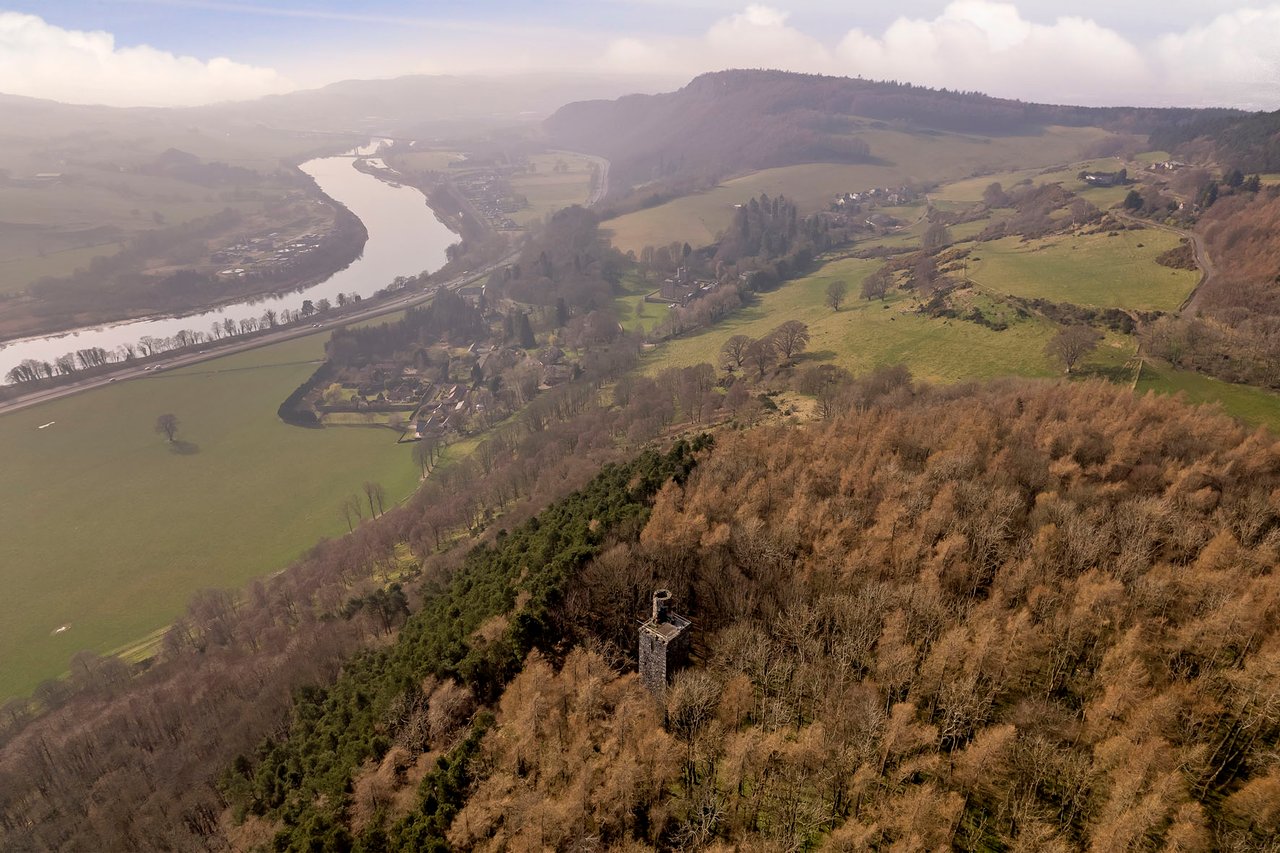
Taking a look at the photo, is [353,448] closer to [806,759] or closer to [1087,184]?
[806,759]

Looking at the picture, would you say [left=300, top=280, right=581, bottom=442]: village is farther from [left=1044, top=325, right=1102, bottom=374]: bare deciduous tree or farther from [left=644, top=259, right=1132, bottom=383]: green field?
[left=1044, top=325, right=1102, bottom=374]: bare deciduous tree

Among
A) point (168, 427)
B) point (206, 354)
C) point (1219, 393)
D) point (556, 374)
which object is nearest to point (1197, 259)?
point (1219, 393)

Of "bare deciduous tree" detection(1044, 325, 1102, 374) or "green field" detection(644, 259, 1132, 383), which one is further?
"green field" detection(644, 259, 1132, 383)

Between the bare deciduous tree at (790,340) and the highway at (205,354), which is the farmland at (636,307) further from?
the highway at (205,354)

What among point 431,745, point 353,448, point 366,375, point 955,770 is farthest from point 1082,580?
point 366,375

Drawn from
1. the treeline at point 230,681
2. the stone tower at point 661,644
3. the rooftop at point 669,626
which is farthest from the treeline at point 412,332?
the rooftop at point 669,626

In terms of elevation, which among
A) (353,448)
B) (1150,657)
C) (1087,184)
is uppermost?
(1087,184)

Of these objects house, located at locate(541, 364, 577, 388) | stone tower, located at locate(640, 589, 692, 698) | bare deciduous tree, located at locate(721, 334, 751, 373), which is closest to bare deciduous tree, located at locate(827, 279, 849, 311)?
bare deciduous tree, located at locate(721, 334, 751, 373)
